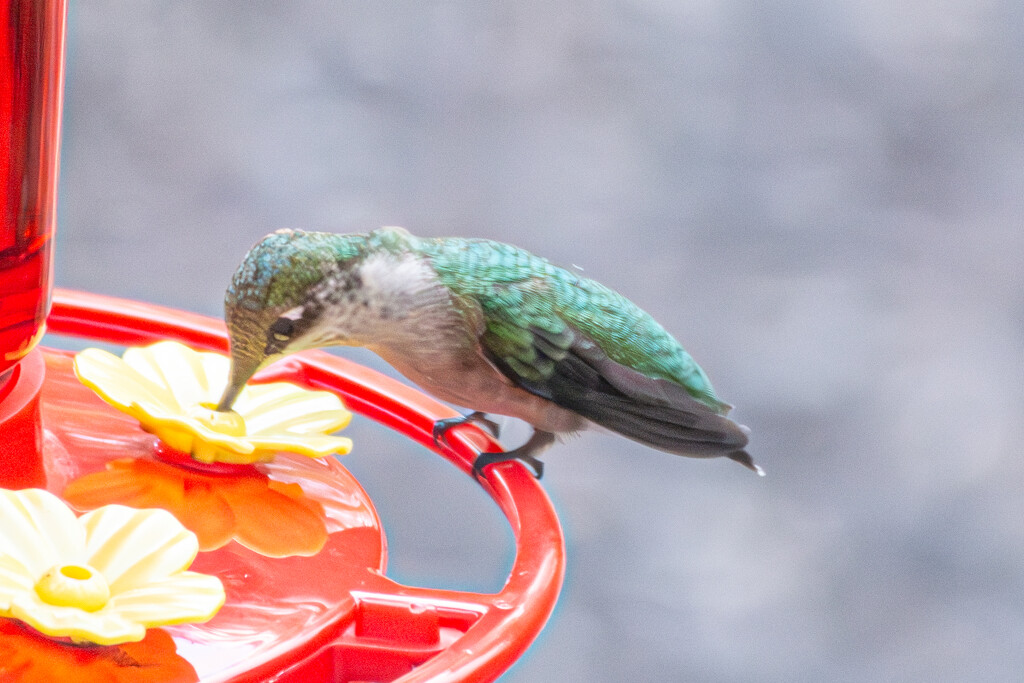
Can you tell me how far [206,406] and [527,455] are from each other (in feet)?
0.99

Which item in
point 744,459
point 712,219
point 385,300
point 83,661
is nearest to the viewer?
point 83,661

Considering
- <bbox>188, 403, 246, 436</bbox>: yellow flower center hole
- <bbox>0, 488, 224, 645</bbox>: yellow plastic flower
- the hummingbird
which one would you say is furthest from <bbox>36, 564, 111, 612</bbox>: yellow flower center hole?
the hummingbird

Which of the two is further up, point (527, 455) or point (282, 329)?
point (282, 329)

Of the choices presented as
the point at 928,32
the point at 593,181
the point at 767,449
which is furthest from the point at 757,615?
the point at 928,32

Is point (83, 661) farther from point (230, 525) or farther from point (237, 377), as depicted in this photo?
point (237, 377)

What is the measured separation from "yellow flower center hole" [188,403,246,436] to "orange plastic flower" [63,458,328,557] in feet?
0.10

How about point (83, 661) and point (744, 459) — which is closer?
point (83, 661)

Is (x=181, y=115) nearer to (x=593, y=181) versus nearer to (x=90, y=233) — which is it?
(x=90, y=233)

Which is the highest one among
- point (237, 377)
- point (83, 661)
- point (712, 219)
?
point (712, 219)

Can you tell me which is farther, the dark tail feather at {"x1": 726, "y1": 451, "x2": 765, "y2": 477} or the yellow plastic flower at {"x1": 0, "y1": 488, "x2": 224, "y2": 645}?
the dark tail feather at {"x1": 726, "y1": 451, "x2": 765, "y2": 477}

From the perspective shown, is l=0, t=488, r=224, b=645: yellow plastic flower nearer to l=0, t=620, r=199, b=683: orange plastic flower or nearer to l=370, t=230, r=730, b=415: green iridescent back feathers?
l=0, t=620, r=199, b=683: orange plastic flower

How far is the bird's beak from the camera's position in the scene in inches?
37.4

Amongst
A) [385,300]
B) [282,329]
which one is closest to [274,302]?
[282,329]

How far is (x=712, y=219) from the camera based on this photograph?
3.30 m
